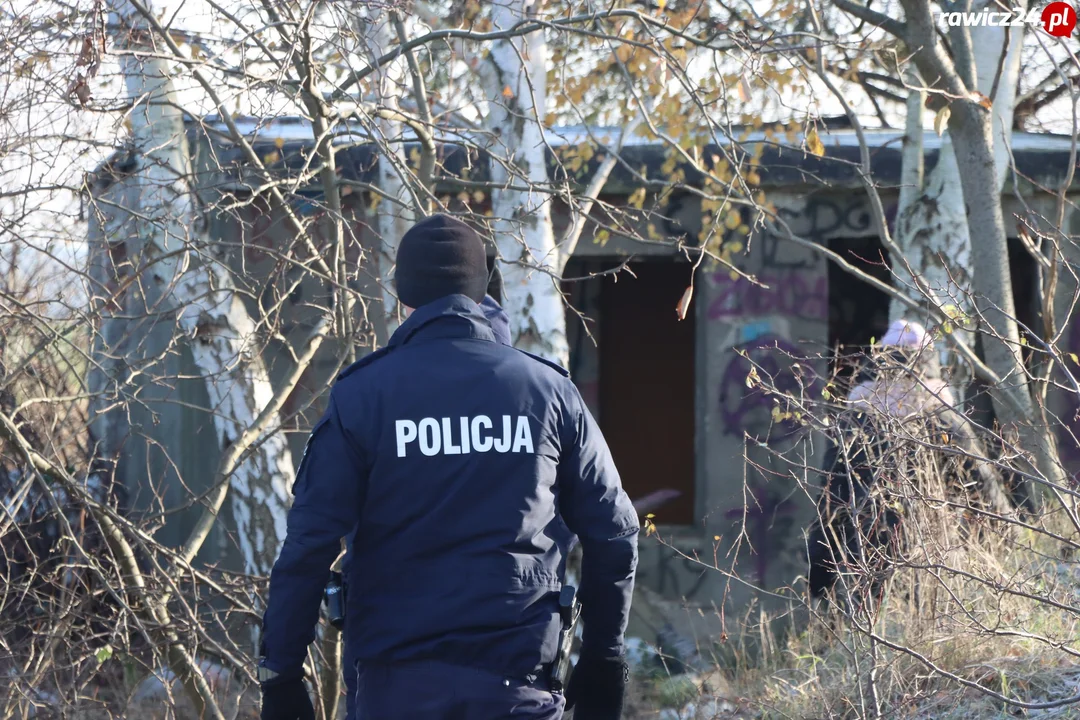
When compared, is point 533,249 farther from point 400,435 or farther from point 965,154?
point 400,435

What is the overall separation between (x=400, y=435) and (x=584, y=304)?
764 centimetres

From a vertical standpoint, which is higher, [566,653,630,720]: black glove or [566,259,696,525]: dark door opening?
[566,259,696,525]: dark door opening

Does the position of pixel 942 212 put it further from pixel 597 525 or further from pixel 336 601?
pixel 336 601

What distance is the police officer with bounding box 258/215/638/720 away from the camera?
2045 millimetres

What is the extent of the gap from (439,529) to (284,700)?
0.46 meters

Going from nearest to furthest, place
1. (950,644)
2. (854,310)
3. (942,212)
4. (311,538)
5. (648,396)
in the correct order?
1. (311,538)
2. (950,644)
3. (942,212)
4. (854,310)
5. (648,396)

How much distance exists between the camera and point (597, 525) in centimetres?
219

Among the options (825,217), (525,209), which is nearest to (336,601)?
(525,209)

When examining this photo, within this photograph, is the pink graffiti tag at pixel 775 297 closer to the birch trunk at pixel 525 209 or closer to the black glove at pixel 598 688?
the birch trunk at pixel 525 209

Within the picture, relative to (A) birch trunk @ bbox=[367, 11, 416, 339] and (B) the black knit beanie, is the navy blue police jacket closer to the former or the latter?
(B) the black knit beanie

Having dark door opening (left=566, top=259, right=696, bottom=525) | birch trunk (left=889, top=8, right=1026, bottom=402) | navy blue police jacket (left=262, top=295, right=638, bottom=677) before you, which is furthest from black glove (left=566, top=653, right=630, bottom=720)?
dark door opening (left=566, top=259, right=696, bottom=525)

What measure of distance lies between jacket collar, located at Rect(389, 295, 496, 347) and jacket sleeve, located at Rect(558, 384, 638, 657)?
0.82 ft

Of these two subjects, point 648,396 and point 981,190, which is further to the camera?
point 648,396

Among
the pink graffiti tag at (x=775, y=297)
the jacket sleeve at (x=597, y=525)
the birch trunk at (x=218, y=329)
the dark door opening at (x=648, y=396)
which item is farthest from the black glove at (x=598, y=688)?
the dark door opening at (x=648, y=396)
